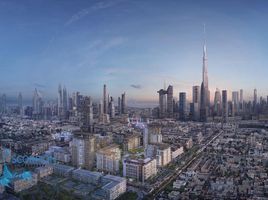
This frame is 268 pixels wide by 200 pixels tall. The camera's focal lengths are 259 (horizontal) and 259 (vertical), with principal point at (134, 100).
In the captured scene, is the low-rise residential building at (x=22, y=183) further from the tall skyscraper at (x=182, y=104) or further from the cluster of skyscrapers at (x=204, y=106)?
the tall skyscraper at (x=182, y=104)

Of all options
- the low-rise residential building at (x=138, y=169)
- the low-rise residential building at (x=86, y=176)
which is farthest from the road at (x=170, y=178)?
the low-rise residential building at (x=86, y=176)

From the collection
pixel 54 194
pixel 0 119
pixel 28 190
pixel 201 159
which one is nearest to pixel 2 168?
pixel 28 190

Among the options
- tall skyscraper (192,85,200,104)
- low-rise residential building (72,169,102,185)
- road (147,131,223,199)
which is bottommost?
road (147,131,223,199)

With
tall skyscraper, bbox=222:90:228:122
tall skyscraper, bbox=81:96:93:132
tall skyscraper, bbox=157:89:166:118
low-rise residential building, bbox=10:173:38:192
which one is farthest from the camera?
tall skyscraper, bbox=157:89:166:118

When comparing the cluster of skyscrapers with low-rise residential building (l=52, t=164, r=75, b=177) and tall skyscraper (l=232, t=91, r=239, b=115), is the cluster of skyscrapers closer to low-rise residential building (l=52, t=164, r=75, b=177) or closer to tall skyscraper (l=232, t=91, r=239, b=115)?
tall skyscraper (l=232, t=91, r=239, b=115)

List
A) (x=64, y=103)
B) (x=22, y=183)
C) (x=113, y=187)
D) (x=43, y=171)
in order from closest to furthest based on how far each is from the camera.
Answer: (x=113, y=187), (x=22, y=183), (x=43, y=171), (x=64, y=103)

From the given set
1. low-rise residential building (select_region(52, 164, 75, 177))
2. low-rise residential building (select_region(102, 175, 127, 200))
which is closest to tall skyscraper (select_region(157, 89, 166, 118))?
low-rise residential building (select_region(52, 164, 75, 177))

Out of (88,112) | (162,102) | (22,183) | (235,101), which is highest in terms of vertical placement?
(235,101)

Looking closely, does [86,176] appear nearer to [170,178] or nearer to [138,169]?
[138,169]

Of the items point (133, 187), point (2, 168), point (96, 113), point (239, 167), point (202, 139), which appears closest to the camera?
point (133, 187)

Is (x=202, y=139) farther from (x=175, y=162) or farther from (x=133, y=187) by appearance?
(x=133, y=187)

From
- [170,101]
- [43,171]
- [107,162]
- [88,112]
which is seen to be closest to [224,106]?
[170,101]
